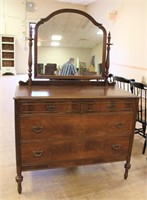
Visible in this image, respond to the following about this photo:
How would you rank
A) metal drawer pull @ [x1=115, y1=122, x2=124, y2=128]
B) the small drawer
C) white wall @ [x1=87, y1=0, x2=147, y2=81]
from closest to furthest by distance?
the small drawer < metal drawer pull @ [x1=115, y1=122, x2=124, y2=128] < white wall @ [x1=87, y1=0, x2=147, y2=81]

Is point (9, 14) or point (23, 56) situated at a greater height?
point (9, 14)

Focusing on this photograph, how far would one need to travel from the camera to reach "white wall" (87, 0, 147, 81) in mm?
4516

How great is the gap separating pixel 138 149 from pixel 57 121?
57.6 inches

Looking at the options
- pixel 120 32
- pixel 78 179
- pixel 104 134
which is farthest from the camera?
pixel 120 32

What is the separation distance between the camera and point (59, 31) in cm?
229

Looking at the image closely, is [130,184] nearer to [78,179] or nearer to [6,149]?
[78,179]

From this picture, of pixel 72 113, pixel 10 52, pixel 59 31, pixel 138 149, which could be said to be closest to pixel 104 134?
pixel 72 113

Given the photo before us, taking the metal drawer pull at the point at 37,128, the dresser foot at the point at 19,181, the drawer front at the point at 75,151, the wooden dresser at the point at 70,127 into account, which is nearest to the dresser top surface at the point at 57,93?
the wooden dresser at the point at 70,127

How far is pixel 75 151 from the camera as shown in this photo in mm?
1913

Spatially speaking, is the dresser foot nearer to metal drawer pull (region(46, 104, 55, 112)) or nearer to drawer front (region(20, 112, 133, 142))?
drawer front (region(20, 112, 133, 142))

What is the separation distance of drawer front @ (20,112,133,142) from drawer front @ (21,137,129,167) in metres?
0.06

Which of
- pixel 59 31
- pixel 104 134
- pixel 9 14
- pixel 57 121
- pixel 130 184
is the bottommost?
pixel 130 184

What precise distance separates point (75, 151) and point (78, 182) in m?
0.37

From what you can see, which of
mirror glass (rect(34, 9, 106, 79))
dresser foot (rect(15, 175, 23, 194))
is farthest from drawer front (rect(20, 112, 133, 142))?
mirror glass (rect(34, 9, 106, 79))
